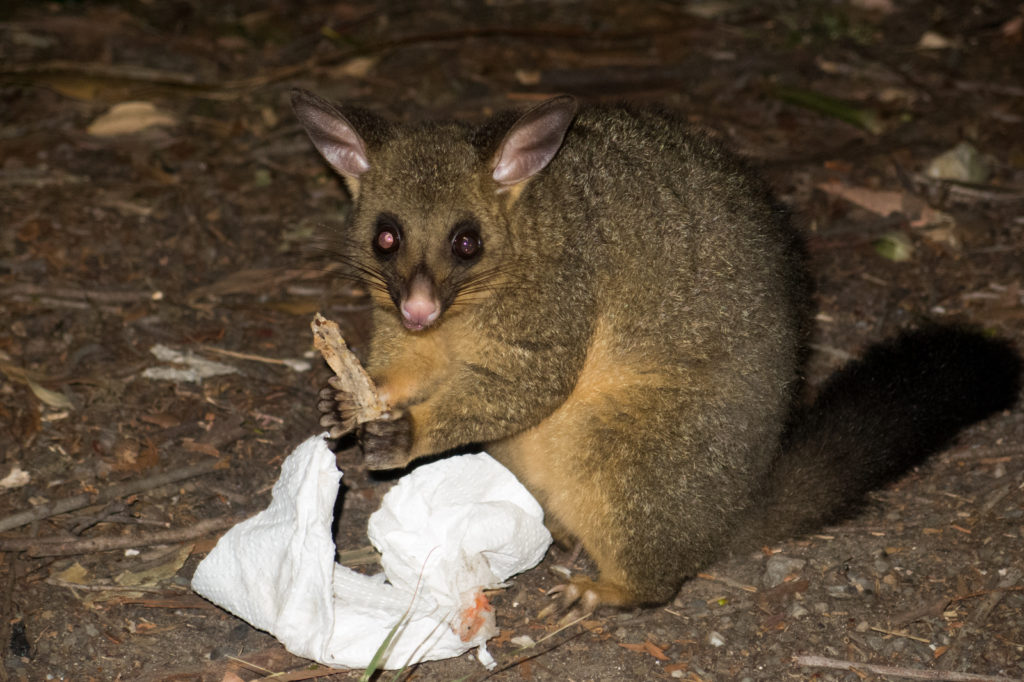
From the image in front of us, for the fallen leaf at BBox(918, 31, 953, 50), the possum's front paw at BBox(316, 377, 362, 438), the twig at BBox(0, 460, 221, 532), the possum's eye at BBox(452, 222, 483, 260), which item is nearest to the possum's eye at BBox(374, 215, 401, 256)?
the possum's eye at BBox(452, 222, 483, 260)

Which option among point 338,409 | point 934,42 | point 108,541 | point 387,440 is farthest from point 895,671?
point 934,42

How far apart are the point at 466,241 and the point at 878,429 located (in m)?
1.84

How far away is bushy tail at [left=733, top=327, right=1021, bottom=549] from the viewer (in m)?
4.23

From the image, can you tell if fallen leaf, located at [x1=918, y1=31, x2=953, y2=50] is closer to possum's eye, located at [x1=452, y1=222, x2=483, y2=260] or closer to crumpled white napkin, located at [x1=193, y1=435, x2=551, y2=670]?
possum's eye, located at [x1=452, y1=222, x2=483, y2=260]

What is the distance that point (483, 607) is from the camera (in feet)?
13.3

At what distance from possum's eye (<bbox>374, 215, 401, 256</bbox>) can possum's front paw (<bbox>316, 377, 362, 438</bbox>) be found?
1.80ft

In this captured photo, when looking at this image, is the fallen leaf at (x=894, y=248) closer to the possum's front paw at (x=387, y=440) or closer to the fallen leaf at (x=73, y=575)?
the possum's front paw at (x=387, y=440)

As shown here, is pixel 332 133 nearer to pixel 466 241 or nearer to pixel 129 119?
pixel 466 241

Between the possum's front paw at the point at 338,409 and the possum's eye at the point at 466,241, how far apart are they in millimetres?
694

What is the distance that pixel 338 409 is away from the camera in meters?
4.09

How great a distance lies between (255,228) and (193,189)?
1.80 ft

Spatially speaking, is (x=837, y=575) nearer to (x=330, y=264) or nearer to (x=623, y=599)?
(x=623, y=599)

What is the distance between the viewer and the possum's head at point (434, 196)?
154 inches

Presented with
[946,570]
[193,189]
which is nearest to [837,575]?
[946,570]
